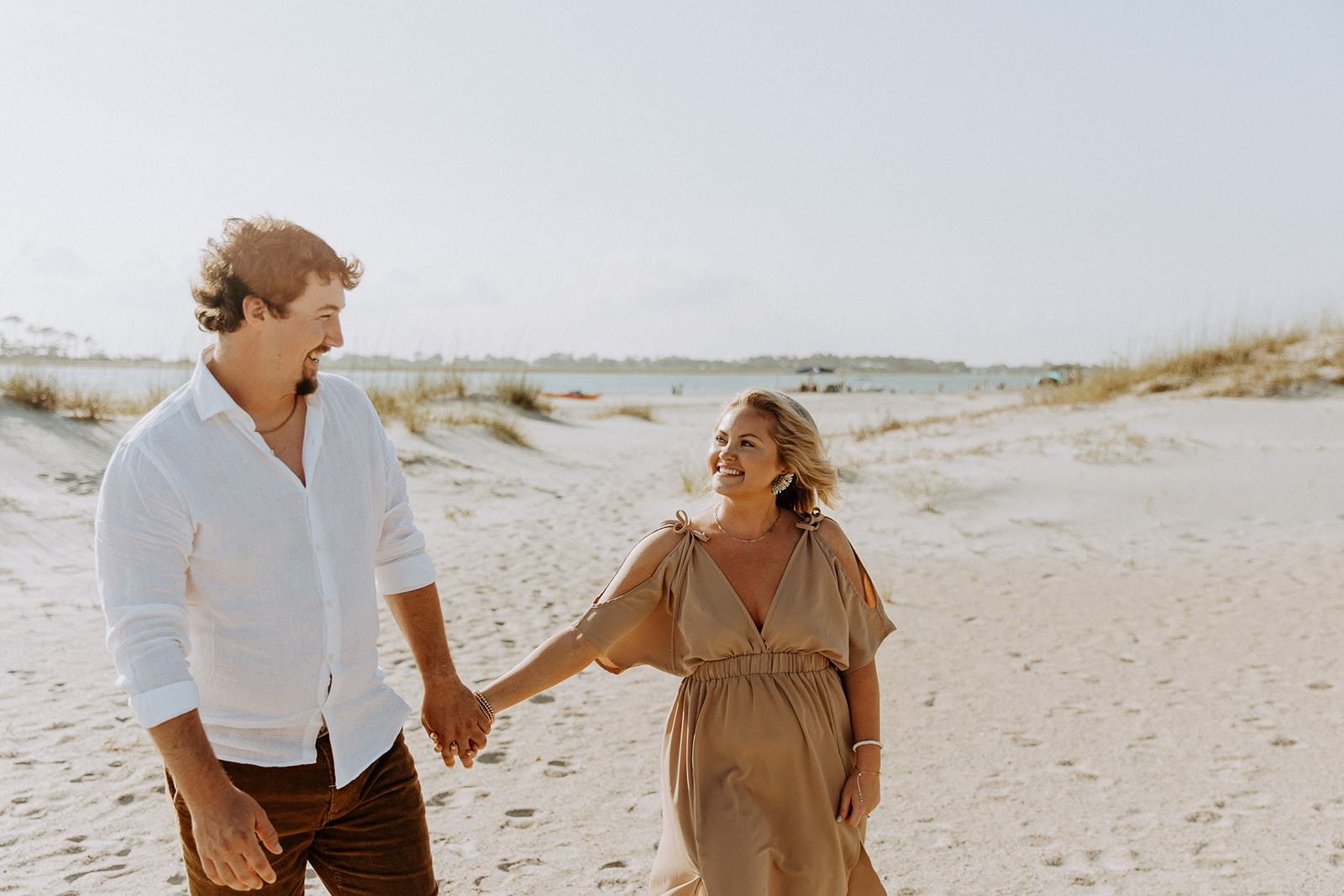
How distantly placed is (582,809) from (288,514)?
2.61m

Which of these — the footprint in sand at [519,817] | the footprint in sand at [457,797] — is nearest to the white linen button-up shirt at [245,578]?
the footprint in sand at [519,817]

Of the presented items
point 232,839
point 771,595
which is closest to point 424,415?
point 771,595

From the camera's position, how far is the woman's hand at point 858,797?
2523 millimetres

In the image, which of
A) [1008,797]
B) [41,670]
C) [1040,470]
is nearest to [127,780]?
[41,670]

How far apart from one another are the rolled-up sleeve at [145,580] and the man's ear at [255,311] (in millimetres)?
384

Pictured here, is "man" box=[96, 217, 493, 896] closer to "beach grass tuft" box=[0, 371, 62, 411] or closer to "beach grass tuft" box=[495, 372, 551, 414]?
"beach grass tuft" box=[0, 371, 62, 411]

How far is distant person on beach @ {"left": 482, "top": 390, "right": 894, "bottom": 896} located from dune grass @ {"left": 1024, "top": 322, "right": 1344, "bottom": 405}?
17.0 m

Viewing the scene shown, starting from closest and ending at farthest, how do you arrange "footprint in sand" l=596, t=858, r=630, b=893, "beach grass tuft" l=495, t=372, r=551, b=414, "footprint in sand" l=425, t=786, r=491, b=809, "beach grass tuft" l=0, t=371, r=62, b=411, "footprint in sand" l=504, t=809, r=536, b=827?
"footprint in sand" l=596, t=858, r=630, b=893 < "footprint in sand" l=504, t=809, r=536, b=827 < "footprint in sand" l=425, t=786, r=491, b=809 < "beach grass tuft" l=0, t=371, r=62, b=411 < "beach grass tuft" l=495, t=372, r=551, b=414

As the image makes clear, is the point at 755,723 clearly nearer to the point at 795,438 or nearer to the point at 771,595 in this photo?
the point at 771,595

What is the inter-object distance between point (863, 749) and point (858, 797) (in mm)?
128

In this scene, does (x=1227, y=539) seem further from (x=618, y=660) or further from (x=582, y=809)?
(x=618, y=660)

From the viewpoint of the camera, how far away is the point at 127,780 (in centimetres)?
445

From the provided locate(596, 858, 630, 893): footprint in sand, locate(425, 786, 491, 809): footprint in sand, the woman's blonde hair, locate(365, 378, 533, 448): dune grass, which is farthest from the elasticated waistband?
locate(365, 378, 533, 448): dune grass

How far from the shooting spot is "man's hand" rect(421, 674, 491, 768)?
2.72 meters
